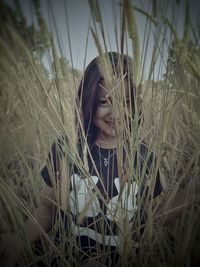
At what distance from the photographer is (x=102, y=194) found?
60 cm

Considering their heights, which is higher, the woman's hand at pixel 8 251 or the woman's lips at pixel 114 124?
the woman's lips at pixel 114 124

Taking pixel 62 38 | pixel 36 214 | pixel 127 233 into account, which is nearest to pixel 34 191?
pixel 36 214

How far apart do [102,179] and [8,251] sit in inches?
12.7

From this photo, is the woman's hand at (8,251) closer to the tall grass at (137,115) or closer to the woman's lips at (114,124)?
the tall grass at (137,115)

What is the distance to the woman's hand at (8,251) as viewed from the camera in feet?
1.89

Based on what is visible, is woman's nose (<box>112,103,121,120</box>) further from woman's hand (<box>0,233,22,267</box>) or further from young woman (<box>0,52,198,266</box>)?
woman's hand (<box>0,233,22,267</box>)

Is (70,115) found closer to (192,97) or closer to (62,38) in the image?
(62,38)

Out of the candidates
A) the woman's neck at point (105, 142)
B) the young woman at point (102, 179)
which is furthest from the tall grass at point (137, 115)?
the woman's neck at point (105, 142)

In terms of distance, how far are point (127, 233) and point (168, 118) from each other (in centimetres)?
29

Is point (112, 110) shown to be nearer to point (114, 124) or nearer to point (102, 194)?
point (114, 124)

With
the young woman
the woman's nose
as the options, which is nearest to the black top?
the young woman

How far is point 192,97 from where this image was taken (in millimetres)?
590

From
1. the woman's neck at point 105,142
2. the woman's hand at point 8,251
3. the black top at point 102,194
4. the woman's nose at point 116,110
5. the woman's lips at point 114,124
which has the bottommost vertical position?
the woman's hand at point 8,251

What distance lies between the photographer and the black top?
0.50m
